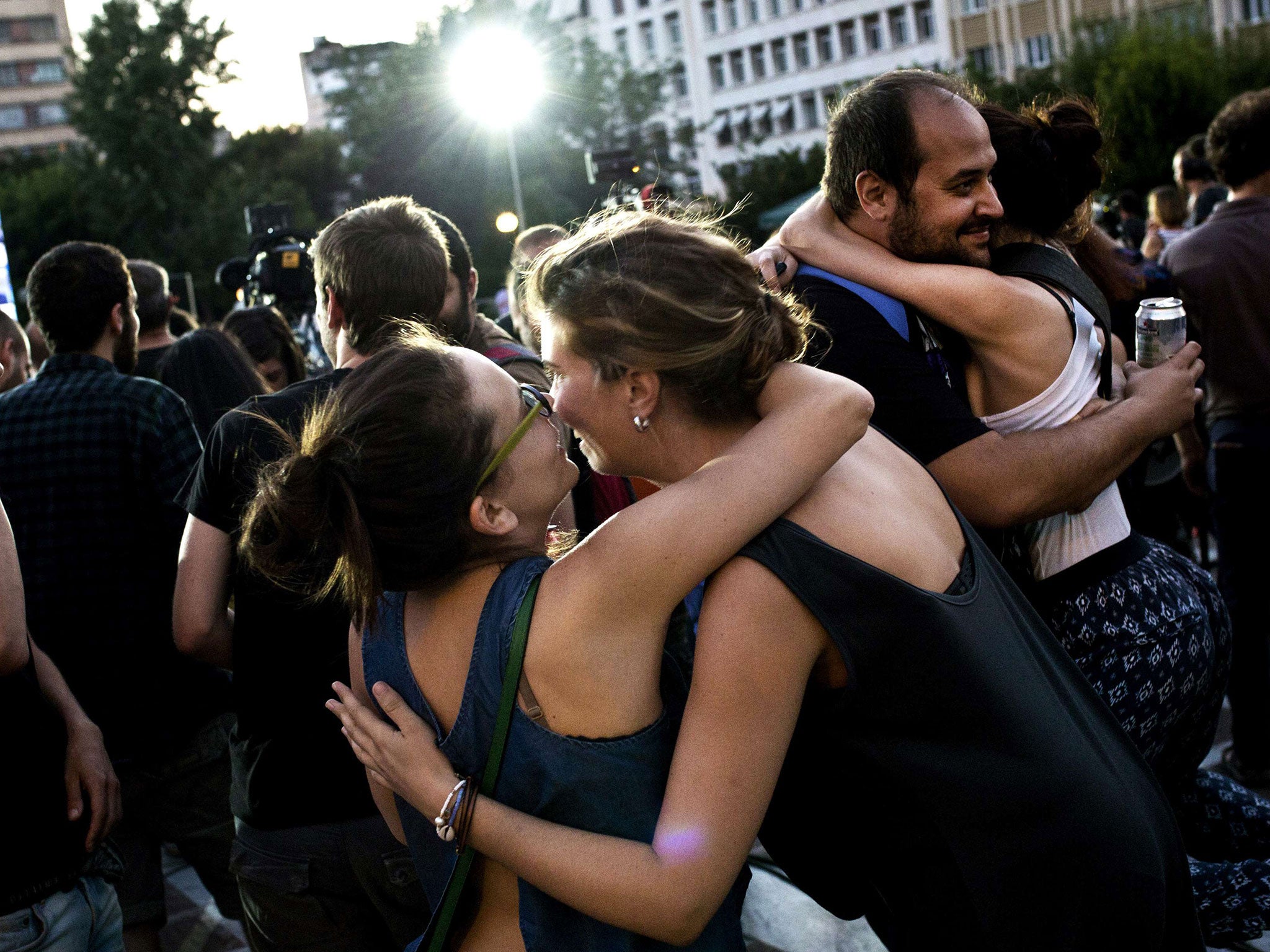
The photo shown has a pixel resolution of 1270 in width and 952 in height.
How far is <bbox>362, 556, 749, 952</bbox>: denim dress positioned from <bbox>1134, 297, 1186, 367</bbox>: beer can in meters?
1.48

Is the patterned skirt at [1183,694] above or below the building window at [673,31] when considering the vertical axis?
below

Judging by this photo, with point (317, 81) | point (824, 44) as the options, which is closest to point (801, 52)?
point (824, 44)

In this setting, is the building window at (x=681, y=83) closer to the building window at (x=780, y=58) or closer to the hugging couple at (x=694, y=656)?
the building window at (x=780, y=58)

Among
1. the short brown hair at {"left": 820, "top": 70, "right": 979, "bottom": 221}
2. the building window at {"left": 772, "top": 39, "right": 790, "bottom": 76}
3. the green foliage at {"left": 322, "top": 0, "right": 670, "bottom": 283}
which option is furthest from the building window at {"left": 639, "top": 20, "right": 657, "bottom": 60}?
the short brown hair at {"left": 820, "top": 70, "right": 979, "bottom": 221}

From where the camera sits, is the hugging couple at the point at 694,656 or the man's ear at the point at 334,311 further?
the man's ear at the point at 334,311

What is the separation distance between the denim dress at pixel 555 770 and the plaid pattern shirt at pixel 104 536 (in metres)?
1.81

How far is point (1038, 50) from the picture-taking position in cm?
4972

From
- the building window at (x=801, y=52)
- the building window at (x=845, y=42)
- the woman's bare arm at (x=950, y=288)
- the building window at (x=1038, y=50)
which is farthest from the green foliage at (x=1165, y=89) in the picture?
the woman's bare arm at (x=950, y=288)

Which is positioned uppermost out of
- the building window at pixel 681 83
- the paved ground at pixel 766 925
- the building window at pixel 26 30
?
the building window at pixel 26 30

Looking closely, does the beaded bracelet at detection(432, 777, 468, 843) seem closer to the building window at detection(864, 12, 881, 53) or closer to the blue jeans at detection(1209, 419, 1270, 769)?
the blue jeans at detection(1209, 419, 1270, 769)

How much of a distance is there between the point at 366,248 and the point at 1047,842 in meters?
1.93

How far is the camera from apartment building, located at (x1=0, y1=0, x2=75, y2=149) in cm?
7906

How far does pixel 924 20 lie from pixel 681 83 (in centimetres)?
1442

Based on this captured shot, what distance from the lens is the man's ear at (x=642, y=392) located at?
172 centimetres
